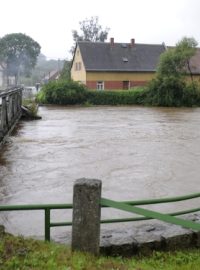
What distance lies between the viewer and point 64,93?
37344 mm

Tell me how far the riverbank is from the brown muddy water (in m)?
0.75

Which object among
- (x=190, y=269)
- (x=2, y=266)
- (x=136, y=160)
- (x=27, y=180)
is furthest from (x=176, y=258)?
(x=136, y=160)

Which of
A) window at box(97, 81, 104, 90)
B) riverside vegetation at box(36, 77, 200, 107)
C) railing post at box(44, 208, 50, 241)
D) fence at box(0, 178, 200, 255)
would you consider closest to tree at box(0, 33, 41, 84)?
window at box(97, 81, 104, 90)

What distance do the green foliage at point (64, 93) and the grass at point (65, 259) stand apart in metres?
33.4

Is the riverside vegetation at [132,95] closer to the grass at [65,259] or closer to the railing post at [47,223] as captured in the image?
the grass at [65,259]

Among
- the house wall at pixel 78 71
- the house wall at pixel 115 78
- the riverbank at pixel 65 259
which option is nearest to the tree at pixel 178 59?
the house wall at pixel 115 78

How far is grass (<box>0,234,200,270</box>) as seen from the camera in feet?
11.6

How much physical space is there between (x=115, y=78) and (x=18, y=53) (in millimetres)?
50091

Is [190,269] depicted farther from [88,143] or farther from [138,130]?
[138,130]

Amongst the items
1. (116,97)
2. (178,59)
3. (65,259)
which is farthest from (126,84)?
(65,259)

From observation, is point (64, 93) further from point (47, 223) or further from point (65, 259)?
point (65, 259)

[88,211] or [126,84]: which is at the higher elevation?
[126,84]

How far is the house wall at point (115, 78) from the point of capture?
4703 centimetres

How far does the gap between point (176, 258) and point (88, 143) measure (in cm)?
1042
